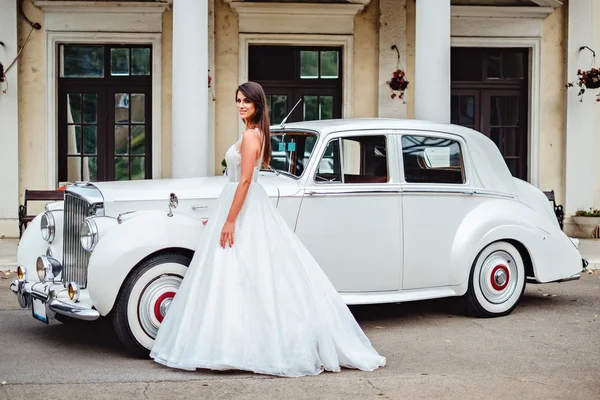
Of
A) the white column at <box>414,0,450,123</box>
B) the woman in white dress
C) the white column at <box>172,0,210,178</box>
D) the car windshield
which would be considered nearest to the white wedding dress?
the woman in white dress

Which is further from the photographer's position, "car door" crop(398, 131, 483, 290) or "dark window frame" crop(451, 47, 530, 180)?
"dark window frame" crop(451, 47, 530, 180)

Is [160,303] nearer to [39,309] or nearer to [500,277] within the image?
[39,309]

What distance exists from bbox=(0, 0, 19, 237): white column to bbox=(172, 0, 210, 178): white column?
141 inches

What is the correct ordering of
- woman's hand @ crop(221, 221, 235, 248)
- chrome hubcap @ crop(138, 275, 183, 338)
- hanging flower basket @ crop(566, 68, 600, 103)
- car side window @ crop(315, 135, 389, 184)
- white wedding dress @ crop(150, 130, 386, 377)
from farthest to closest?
hanging flower basket @ crop(566, 68, 600, 103) < car side window @ crop(315, 135, 389, 184) < chrome hubcap @ crop(138, 275, 183, 338) < woman's hand @ crop(221, 221, 235, 248) < white wedding dress @ crop(150, 130, 386, 377)

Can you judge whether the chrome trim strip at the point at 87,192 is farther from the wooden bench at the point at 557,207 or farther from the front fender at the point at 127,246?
the wooden bench at the point at 557,207

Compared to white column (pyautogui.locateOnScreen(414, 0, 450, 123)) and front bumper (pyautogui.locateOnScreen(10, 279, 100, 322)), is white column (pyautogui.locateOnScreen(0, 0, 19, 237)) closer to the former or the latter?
white column (pyautogui.locateOnScreen(414, 0, 450, 123))

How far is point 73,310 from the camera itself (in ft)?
20.3

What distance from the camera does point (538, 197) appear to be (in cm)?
848

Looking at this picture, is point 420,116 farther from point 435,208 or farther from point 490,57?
point 435,208

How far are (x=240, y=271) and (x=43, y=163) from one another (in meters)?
9.63

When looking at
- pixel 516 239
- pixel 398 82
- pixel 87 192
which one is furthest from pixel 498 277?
pixel 398 82

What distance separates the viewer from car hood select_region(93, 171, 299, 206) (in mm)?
6832

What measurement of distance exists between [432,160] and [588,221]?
8.08 metres

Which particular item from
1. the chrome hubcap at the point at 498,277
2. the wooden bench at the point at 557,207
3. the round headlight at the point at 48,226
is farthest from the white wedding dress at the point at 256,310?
the wooden bench at the point at 557,207
